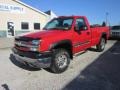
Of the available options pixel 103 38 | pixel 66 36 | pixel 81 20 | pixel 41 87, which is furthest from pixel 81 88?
pixel 103 38

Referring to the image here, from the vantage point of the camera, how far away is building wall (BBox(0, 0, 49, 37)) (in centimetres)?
2038

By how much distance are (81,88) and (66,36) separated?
2218 mm

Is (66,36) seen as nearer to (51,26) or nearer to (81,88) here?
(51,26)

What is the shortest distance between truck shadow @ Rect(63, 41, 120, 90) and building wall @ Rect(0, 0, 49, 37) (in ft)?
48.0

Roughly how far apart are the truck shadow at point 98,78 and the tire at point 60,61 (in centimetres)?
70

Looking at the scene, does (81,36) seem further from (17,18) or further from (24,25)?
(24,25)

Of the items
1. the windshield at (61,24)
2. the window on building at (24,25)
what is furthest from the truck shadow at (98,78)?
the window on building at (24,25)

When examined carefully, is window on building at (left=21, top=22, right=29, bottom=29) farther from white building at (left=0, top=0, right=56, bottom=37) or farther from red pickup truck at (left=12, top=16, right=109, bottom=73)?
red pickup truck at (left=12, top=16, right=109, bottom=73)

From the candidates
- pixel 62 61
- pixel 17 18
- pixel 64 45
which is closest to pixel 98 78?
pixel 62 61

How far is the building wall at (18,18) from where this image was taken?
802 inches

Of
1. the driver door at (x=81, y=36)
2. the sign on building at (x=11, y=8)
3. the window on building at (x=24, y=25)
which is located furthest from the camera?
the window on building at (x=24, y=25)

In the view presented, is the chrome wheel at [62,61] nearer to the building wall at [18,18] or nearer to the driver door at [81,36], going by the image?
the driver door at [81,36]

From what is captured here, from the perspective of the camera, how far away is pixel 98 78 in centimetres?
611

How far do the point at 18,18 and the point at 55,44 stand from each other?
1608 centimetres
